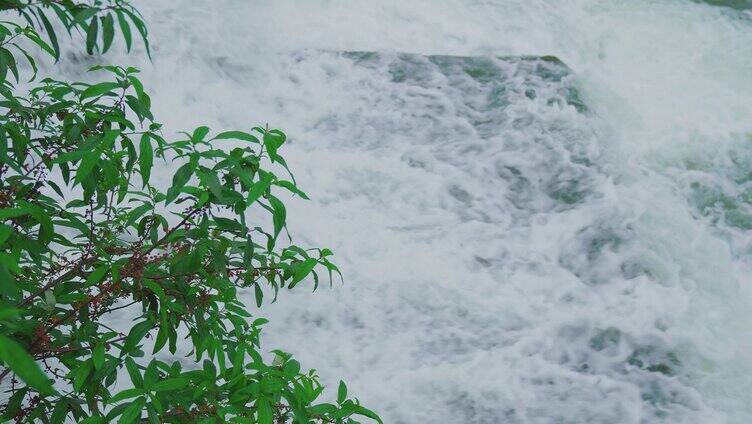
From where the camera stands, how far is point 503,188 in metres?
5.39

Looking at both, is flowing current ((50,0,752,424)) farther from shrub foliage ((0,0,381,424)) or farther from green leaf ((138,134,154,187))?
green leaf ((138,134,154,187))

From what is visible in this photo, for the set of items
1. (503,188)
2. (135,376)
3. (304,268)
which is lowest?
(135,376)

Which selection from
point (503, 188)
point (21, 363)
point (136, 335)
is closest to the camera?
point (21, 363)

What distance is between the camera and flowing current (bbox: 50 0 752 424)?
160 inches

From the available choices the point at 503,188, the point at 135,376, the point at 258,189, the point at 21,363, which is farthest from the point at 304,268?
the point at 503,188

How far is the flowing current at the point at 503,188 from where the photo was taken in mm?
4074

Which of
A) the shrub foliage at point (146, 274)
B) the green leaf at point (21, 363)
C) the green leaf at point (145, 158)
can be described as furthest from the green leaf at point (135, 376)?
the green leaf at point (21, 363)

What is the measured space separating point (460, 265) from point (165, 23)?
3046 mm

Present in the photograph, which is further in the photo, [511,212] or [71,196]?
[511,212]

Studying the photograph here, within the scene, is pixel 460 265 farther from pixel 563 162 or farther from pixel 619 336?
pixel 563 162

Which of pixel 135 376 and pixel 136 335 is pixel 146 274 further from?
pixel 135 376

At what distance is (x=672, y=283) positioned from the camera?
185 inches

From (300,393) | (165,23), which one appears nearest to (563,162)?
(165,23)

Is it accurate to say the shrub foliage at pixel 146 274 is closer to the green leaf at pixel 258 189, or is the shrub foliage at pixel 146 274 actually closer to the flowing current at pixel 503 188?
Answer: the green leaf at pixel 258 189
